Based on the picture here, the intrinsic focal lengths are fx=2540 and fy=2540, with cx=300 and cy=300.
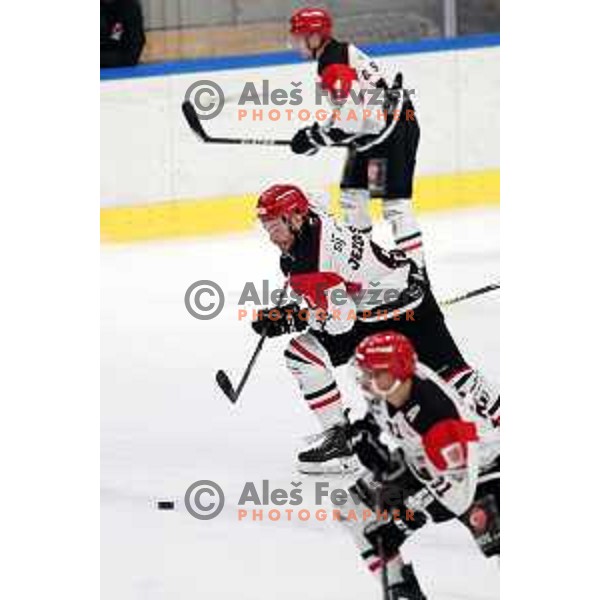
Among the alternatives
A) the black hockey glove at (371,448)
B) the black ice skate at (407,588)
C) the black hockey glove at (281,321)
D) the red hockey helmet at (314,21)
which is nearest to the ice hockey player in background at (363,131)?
the red hockey helmet at (314,21)

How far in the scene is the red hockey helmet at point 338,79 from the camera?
422 centimetres

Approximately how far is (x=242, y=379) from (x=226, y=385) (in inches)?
1.1

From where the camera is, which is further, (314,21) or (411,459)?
(314,21)

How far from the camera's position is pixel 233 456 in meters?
4.29

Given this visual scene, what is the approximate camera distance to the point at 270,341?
4.25 metres

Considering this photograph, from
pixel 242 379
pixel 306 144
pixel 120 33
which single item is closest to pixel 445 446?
pixel 242 379

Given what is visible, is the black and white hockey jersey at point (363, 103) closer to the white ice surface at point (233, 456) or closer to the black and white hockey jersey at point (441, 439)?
the white ice surface at point (233, 456)

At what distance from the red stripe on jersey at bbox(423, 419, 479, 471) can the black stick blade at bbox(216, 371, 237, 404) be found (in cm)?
38

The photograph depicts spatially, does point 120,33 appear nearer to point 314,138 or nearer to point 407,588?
point 314,138

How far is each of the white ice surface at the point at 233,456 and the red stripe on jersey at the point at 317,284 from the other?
56 millimetres
